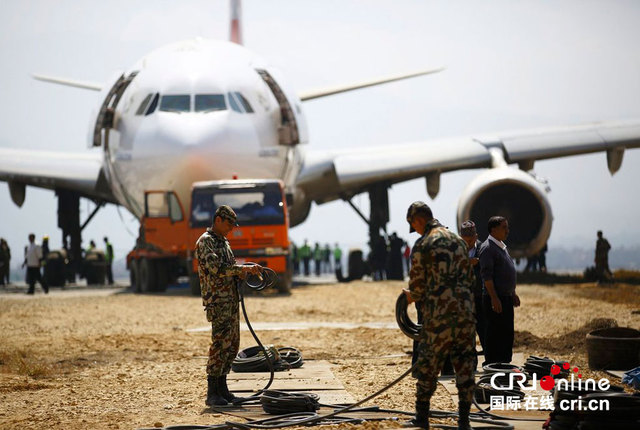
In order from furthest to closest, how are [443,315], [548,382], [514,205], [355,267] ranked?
[355,267]
[514,205]
[548,382]
[443,315]

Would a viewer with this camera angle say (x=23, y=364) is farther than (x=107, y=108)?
No

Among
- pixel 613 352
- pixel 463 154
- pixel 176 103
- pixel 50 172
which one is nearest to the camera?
pixel 613 352

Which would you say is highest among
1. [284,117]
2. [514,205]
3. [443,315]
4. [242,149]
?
Answer: [284,117]

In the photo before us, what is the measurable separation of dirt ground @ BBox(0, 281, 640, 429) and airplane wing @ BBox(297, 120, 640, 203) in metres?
3.53

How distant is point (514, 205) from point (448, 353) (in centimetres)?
1454

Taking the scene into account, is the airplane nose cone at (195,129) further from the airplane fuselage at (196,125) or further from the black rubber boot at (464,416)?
the black rubber boot at (464,416)

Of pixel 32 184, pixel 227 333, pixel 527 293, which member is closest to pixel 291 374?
pixel 227 333

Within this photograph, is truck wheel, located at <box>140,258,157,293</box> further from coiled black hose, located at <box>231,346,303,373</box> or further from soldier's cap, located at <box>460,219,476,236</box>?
soldier's cap, located at <box>460,219,476,236</box>

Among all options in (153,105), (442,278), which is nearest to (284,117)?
(153,105)

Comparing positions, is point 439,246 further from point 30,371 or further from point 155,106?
point 155,106

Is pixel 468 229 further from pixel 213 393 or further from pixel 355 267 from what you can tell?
pixel 355 267

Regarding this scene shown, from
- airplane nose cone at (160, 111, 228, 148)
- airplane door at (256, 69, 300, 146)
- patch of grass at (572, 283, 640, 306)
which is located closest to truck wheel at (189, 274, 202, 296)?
airplane nose cone at (160, 111, 228, 148)

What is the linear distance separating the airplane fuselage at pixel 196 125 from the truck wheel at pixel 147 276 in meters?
0.99

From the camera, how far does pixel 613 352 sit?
29.2 feet
